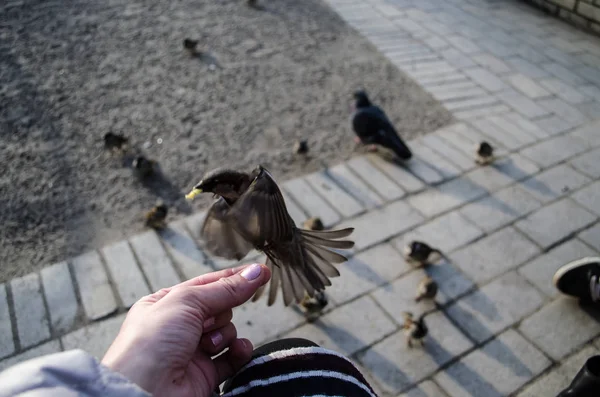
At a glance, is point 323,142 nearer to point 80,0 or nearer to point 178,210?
point 178,210

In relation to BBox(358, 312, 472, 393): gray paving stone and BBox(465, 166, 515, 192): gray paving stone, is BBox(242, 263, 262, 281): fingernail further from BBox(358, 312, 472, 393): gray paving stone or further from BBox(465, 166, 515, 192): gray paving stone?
BBox(465, 166, 515, 192): gray paving stone

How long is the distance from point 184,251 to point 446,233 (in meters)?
2.37

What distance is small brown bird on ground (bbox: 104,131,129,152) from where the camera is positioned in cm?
529

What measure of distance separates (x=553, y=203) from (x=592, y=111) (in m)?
2.36

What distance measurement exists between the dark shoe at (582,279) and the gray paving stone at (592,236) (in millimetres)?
779

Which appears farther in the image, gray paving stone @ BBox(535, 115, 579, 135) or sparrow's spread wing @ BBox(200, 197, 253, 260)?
gray paving stone @ BBox(535, 115, 579, 135)

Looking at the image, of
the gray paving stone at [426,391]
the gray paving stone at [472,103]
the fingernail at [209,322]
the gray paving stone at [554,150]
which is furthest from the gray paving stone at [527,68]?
the fingernail at [209,322]

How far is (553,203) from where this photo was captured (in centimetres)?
485

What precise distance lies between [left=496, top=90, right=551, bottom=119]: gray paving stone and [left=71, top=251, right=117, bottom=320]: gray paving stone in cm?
530

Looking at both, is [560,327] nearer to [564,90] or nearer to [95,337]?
[95,337]

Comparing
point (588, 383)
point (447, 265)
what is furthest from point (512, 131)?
point (588, 383)

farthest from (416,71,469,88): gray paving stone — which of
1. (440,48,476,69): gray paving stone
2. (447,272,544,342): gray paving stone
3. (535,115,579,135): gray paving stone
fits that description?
(447,272,544,342): gray paving stone

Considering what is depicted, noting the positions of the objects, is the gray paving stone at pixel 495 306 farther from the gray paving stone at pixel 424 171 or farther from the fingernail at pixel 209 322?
the fingernail at pixel 209 322

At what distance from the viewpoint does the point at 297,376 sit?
74.9 inches
